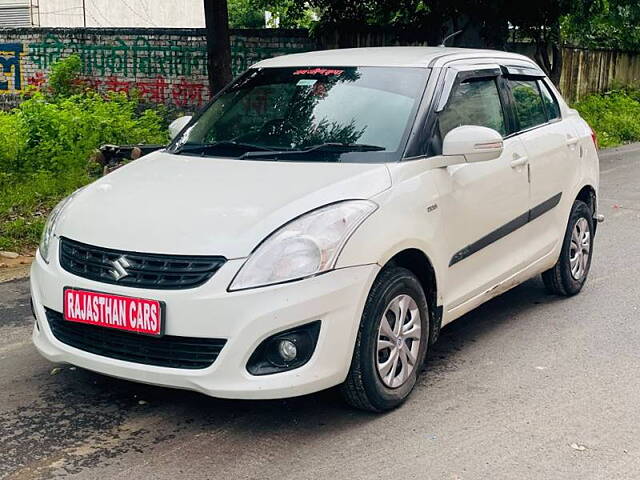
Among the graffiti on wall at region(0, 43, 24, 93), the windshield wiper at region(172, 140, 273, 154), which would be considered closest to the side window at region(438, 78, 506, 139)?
the windshield wiper at region(172, 140, 273, 154)

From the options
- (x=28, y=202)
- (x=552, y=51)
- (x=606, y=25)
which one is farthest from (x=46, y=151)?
(x=606, y=25)

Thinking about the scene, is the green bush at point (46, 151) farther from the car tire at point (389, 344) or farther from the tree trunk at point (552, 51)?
the tree trunk at point (552, 51)

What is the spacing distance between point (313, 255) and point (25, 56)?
54.2 ft

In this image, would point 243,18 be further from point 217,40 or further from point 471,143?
point 471,143

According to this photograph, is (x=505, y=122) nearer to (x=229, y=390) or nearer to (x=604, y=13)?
(x=229, y=390)

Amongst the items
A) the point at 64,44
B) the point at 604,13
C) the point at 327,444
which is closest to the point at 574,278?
the point at 327,444

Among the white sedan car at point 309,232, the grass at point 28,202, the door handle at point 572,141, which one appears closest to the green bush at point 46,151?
the grass at point 28,202

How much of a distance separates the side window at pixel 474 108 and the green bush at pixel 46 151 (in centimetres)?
435

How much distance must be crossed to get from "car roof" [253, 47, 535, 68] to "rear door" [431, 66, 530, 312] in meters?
0.14

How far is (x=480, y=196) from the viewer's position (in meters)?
5.01

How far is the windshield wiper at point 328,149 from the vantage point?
4.71m

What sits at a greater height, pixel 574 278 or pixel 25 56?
pixel 25 56

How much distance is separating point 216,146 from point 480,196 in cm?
148

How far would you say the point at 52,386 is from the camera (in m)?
4.70
